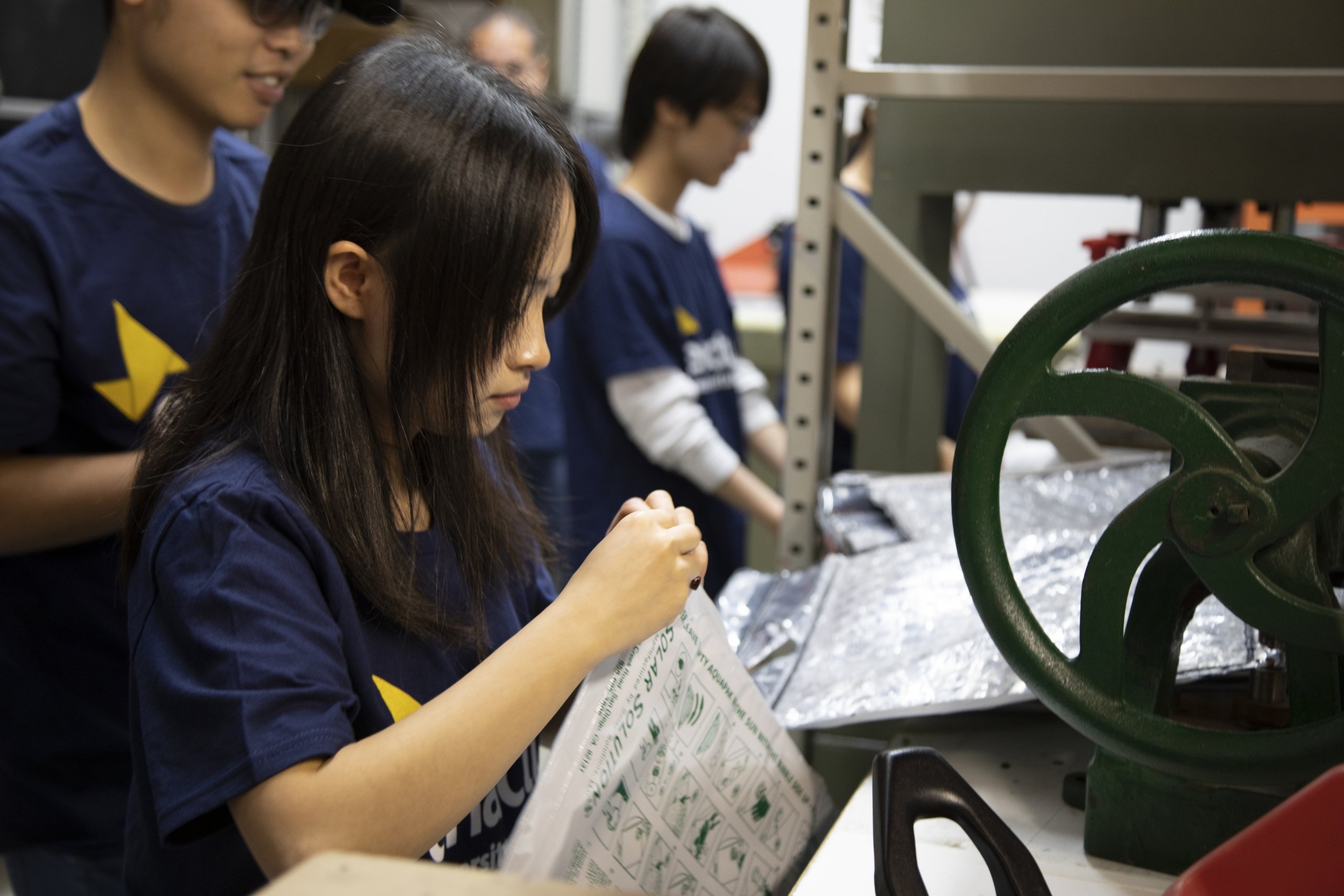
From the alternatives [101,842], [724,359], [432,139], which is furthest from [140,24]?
[724,359]

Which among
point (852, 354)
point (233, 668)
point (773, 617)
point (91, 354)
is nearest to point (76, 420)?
point (91, 354)

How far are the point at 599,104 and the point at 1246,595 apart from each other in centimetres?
358

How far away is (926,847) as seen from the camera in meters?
0.68

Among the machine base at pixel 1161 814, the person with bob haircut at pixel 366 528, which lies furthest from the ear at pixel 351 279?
the machine base at pixel 1161 814

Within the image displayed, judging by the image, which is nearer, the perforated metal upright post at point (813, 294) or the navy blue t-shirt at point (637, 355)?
the perforated metal upright post at point (813, 294)

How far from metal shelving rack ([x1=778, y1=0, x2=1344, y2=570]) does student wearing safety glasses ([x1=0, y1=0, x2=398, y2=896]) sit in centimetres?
42

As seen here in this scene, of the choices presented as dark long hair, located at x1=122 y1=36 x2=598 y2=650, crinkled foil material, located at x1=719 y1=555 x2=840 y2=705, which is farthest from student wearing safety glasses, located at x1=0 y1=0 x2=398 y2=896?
crinkled foil material, located at x1=719 y1=555 x2=840 y2=705

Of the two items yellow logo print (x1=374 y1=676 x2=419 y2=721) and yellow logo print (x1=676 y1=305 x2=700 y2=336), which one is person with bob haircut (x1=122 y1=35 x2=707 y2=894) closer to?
yellow logo print (x1=374 y1=676 x2=419 y2=721)

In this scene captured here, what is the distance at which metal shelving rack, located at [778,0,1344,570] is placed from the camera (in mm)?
965

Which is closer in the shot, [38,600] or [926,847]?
[926,847]

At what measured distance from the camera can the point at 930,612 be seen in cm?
91

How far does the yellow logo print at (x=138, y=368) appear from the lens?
0.98m

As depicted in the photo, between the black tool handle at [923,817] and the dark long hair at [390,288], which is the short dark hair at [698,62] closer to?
the dark long hair at [390,288]

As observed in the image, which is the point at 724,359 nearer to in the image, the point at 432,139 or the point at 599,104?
the point at 432,139
